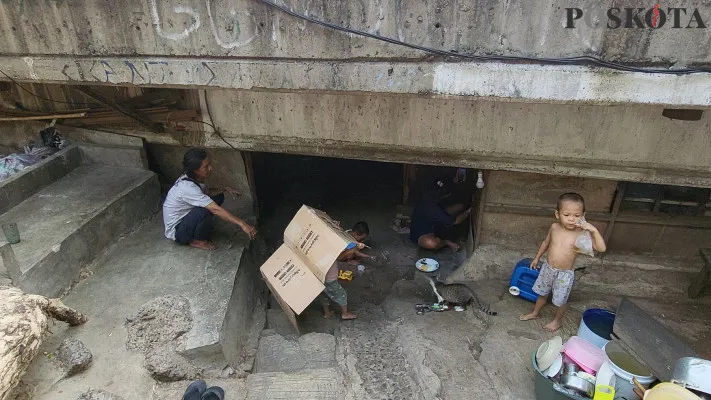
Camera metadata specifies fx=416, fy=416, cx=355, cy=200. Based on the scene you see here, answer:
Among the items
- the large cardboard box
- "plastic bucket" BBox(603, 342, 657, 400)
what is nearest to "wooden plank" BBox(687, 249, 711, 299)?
"plastic bucket" BBox(603, 342, 657, 400)

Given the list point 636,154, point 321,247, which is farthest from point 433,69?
point 636,154

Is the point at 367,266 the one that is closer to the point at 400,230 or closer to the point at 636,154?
the point at 400,230

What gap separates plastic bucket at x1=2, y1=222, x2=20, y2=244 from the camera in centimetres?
423

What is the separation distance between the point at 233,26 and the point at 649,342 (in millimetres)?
4739

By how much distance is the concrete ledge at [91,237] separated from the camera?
Result: 425cm

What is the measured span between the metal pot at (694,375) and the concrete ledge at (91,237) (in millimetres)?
5774

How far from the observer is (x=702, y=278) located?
4.96 metres

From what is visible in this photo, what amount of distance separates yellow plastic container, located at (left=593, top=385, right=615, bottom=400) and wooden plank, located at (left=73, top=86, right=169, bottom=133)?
6164mm

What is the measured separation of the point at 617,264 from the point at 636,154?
1629 millimetres

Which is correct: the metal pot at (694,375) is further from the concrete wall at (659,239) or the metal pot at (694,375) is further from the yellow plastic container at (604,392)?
the concrete wall at (659,239)

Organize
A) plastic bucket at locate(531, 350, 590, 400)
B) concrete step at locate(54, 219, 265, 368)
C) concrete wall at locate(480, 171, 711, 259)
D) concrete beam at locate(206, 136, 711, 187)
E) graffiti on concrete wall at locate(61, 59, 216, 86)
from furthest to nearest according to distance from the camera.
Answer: concrete wall at locate(480, 171, 711, 259)
concrete beam at locate(206, 136, 711, 187)
concrete step at locate(54, 219, 265, 368)
graffiti on concrete wall at locate(61, 59, 216, 86)
plastic bucket at locate(531, 350, 590, 400)

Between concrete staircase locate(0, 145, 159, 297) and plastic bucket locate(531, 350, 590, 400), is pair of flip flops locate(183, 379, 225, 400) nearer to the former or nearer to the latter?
concrete staircase locate(0, 145, 159, 297)

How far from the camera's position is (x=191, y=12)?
10.9 feet

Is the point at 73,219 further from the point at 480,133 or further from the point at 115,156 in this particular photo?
the point at 480,133
